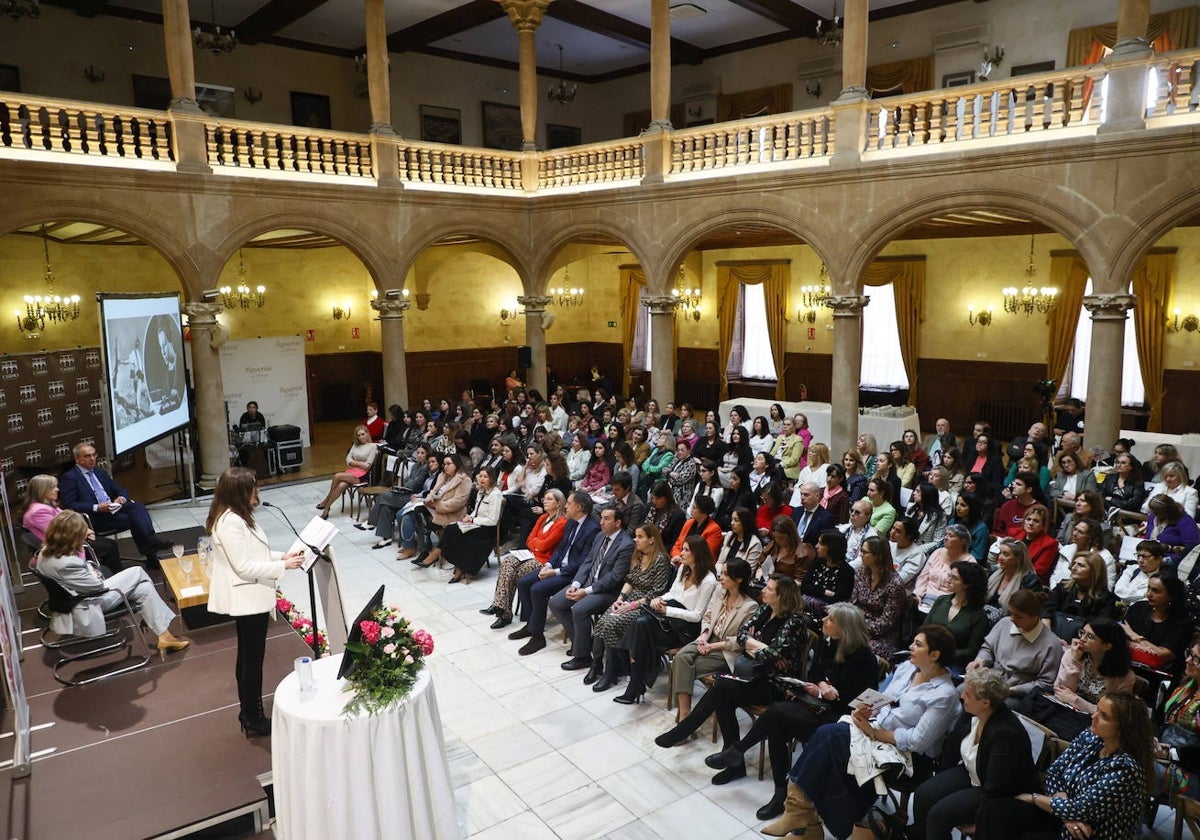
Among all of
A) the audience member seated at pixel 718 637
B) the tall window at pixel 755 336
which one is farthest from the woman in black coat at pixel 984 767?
the tall window at pixel 755 336

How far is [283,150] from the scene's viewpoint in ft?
37.7

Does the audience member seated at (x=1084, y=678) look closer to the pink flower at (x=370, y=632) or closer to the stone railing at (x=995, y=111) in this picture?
the pink flower at (x=370, y=632)

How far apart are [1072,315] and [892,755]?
1200 cm

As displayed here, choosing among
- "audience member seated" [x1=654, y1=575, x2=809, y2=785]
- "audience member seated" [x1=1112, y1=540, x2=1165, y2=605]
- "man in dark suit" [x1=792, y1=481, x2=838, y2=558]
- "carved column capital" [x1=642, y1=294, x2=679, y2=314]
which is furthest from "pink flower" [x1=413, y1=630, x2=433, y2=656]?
"carved column capital" [x1=642, y1=294, x2=679, y2=314]

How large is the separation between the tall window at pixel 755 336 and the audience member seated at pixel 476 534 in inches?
414

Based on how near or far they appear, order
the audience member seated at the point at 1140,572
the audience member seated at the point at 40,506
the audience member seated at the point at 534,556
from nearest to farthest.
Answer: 1. the audience member seated at the point at 1140,572
2. the audience member seated at the point at 40,506
3. the audience member seated at the point at 534,556

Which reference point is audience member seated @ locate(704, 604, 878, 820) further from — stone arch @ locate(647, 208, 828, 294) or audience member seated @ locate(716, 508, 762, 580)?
stone arch @ locate(647, 208, 828, 294)

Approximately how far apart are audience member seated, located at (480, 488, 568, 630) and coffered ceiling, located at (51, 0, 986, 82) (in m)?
9.97

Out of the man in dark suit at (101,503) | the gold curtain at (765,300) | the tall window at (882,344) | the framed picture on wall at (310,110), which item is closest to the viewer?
the man in dark suit at (101,503)

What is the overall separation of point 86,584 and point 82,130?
7.71 meters

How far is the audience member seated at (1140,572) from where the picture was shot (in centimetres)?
489

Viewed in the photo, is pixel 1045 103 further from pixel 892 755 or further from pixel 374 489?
pixel 374 489

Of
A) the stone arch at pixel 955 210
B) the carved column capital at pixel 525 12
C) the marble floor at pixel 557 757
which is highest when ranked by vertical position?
the carved column capital at pixel 525 12

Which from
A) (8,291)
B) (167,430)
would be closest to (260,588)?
(167,430)
